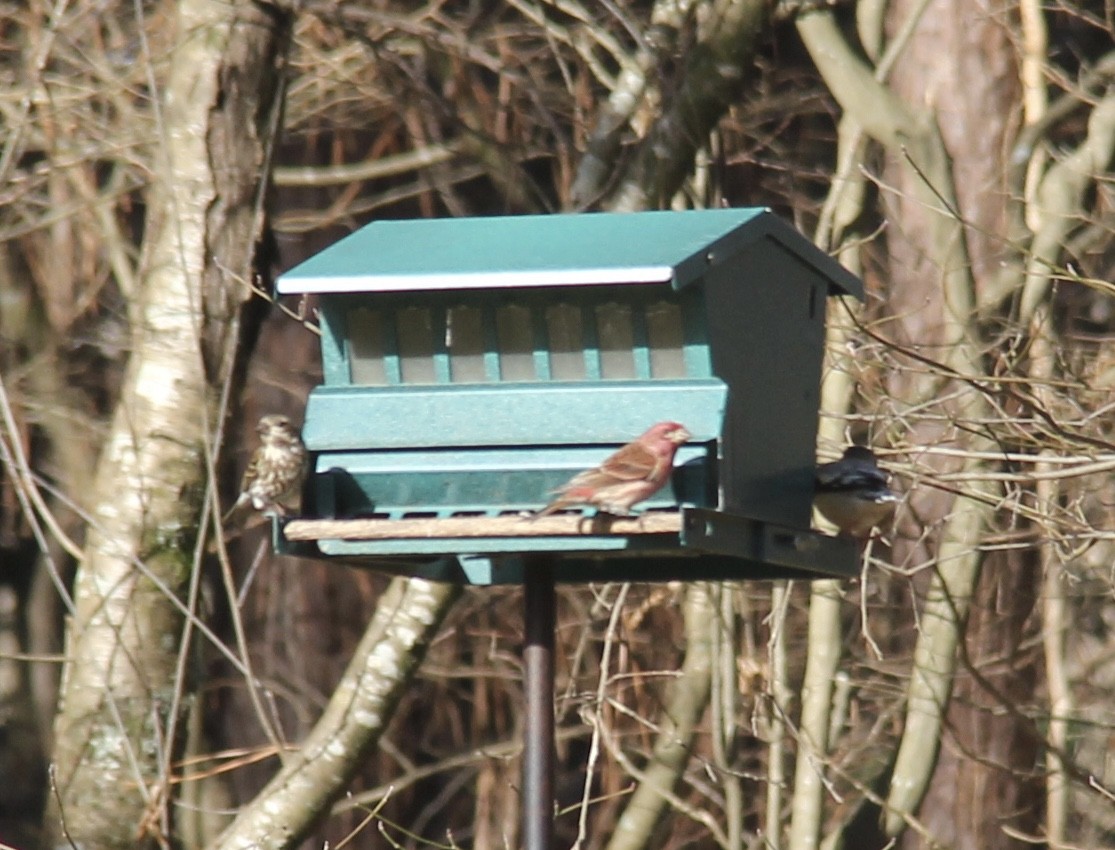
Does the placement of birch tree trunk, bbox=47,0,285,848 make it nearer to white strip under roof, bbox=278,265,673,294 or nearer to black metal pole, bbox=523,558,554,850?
white strip under roof, bbox=278,265,673,294

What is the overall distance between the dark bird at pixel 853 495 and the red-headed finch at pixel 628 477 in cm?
129

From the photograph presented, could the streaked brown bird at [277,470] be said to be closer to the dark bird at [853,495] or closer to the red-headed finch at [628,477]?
the red-headed finch at [628,477]

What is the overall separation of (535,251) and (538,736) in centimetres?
106

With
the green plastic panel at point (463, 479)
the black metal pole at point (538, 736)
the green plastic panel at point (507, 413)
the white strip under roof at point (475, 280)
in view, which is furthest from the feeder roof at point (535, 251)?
the black metal pole at point (538, 736)

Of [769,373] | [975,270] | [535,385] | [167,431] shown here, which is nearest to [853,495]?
[769,373]

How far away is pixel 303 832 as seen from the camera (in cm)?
676

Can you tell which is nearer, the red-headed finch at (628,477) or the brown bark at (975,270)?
the red-headed finch at (628,477)

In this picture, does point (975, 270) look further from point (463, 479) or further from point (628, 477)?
point (628, 477)

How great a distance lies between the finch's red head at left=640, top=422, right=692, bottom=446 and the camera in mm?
3951

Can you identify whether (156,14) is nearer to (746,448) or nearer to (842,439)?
(842,439)

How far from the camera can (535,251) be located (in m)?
4.29

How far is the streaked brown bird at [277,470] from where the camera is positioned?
14.3 ft

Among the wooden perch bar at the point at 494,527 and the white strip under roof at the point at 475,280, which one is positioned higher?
the white strip under roof at the point at 475,280

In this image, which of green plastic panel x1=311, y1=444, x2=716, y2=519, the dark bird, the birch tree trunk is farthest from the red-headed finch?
the birch tree trunk
